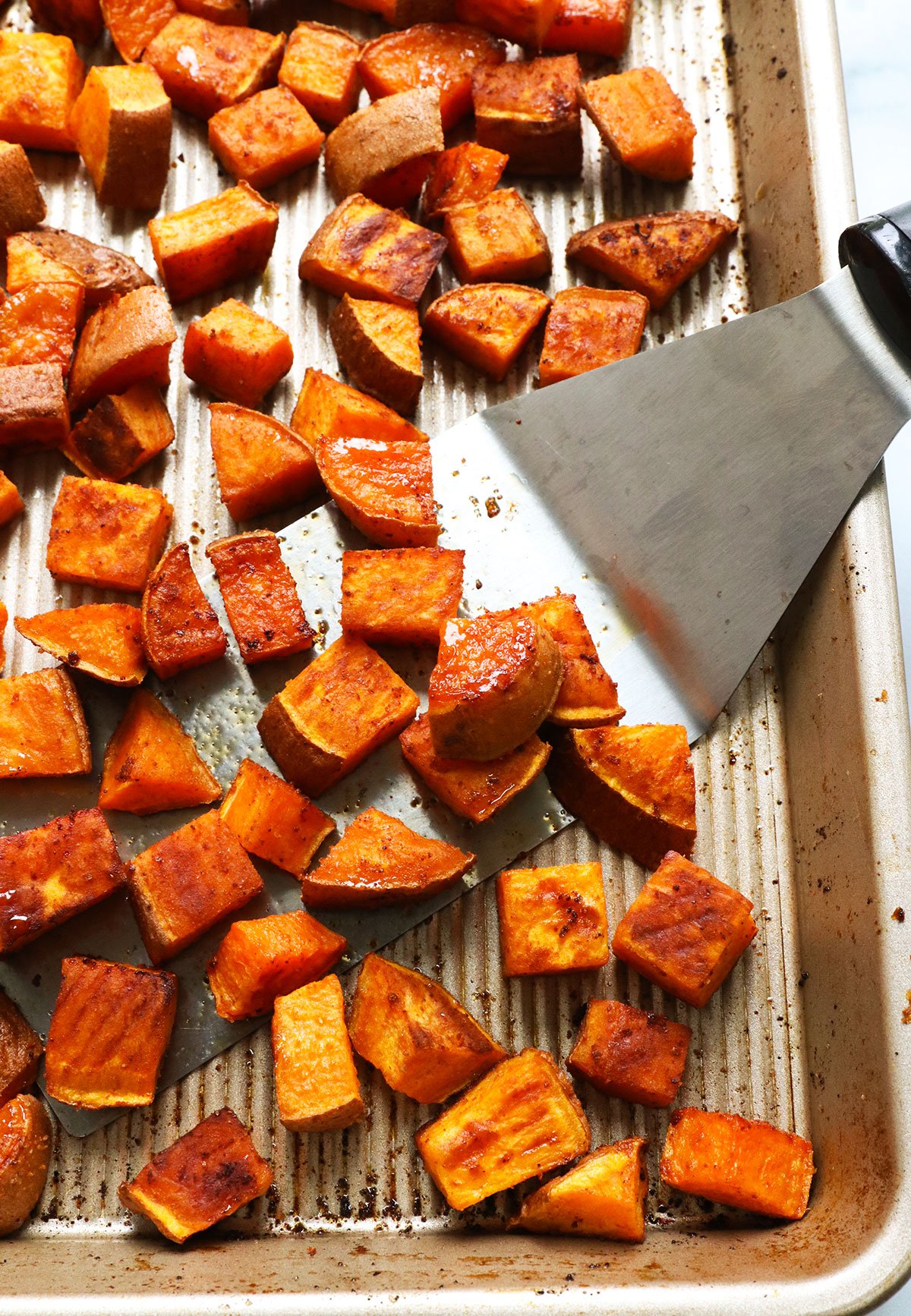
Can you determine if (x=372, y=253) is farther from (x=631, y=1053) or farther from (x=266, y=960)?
(x=631, y=1053)

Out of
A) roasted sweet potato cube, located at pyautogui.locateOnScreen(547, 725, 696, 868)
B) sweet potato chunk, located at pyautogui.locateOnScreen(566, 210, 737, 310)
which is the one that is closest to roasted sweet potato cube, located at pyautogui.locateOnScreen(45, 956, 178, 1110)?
roasted sweet potato cube, located at pyautogui.locateOnScreen(547, 725, 696, 868)

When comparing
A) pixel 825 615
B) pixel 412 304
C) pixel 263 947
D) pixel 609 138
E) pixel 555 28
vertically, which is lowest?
pixel 263 947

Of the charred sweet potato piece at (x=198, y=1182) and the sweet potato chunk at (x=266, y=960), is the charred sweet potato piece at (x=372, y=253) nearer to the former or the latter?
the sweet potato chunk at (x=266, y=960)

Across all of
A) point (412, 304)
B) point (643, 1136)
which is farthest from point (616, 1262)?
point (412, 304)

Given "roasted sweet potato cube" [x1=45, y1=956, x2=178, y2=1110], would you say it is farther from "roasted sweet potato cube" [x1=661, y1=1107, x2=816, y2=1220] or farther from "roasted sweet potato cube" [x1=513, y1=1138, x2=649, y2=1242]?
"roasted sweet potato cube" [x1=661, y1=1107, x2=816, y2=1220]

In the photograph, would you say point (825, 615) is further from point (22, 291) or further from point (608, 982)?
point (22, 291)

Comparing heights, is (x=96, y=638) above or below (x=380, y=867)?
above

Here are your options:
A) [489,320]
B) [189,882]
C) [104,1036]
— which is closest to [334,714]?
[189,882]
